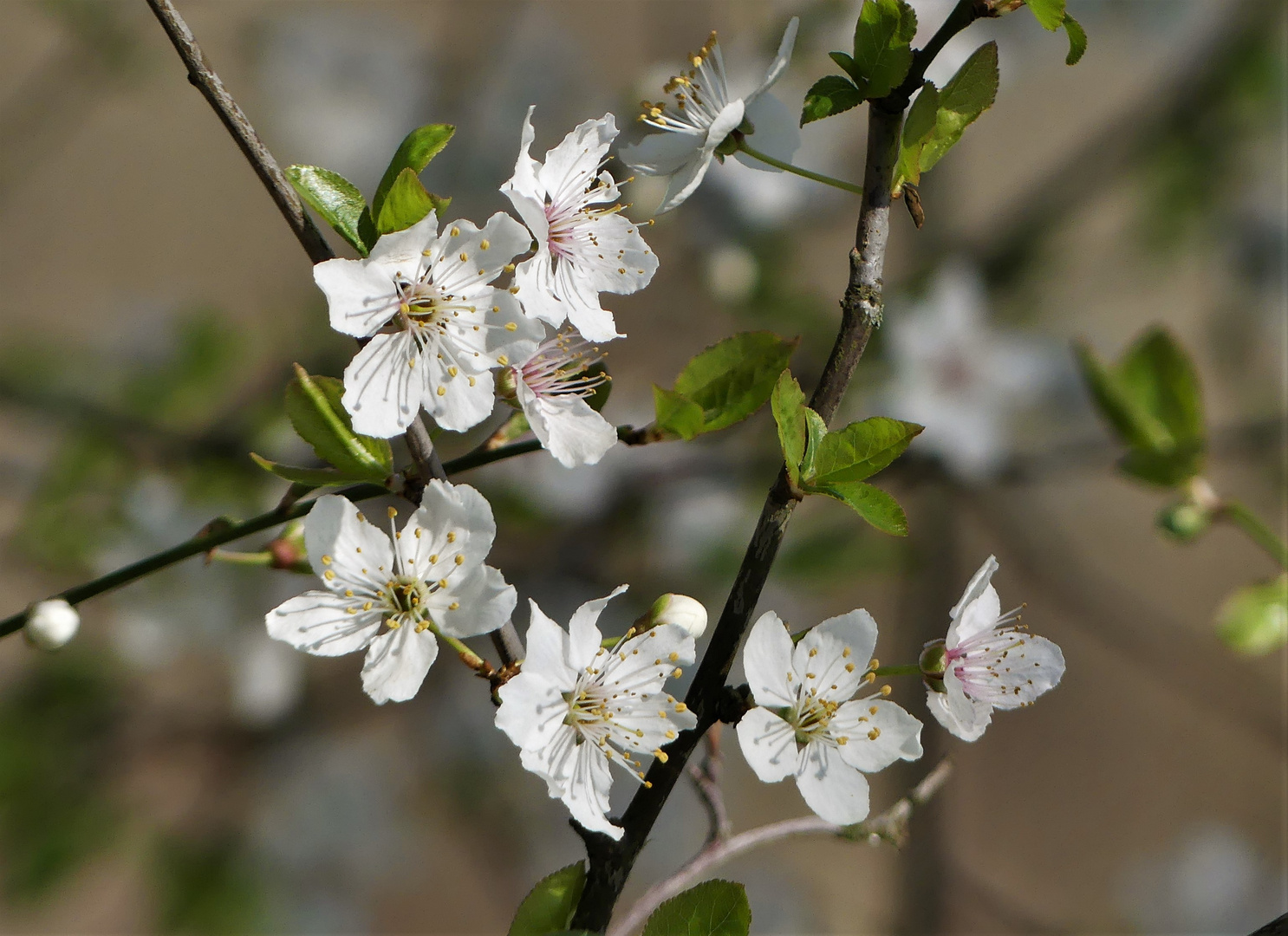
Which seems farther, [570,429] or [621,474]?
[621,474]

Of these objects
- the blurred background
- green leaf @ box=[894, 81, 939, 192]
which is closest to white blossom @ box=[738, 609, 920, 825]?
green leaf @ box=[894, 81, 939, 192]

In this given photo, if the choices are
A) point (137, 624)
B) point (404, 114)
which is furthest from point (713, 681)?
point (404, 114)

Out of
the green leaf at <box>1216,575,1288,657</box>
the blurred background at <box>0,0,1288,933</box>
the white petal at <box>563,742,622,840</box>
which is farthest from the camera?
the blurred background at <box>0,0,1288,933</box>

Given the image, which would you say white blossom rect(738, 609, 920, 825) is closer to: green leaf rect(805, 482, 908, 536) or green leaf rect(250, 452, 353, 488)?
green leaf rect(805, 482, 908, 536)

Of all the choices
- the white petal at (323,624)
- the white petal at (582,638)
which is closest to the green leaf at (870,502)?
the white petal at (582,638)

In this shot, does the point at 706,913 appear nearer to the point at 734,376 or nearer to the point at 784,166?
the point at 734,376

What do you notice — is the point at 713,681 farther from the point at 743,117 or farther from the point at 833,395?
the point at 743,117

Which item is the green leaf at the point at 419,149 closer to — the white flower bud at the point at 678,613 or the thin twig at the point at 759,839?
the white flower bud at the point at 678,613

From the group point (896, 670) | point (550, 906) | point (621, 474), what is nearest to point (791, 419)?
point (896, 670)
